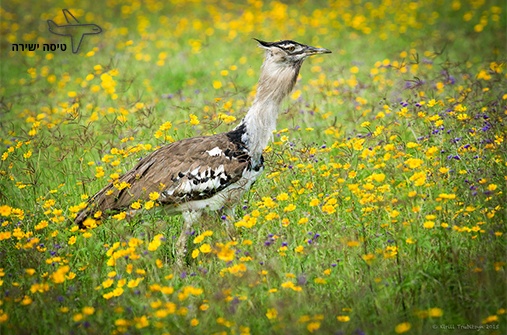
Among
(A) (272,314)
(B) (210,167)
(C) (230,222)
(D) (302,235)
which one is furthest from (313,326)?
(B) (210,167)

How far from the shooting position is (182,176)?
5.00m

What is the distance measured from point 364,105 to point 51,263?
404 centimetres

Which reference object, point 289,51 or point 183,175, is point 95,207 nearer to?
point 183,175

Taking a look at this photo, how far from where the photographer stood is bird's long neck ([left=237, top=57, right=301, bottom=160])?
527 centimetres

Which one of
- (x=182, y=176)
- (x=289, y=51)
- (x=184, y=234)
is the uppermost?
(x=289, y=51)

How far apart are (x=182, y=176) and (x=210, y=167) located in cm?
22

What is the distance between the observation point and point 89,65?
10.4 metres

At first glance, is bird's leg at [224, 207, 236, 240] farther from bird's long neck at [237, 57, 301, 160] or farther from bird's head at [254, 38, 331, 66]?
bird's head at [254, 38, 331, 66]

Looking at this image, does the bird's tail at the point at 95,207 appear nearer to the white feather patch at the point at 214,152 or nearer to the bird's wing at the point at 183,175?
the bird's wing at the point at 183,175

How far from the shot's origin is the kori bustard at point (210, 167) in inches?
197

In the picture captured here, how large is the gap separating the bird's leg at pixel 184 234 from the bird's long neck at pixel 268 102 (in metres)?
0.69

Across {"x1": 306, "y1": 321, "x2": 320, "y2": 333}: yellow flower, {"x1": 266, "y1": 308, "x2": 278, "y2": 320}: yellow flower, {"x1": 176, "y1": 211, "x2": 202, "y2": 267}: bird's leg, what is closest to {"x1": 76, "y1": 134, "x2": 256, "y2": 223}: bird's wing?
{"x1": 176, "y1": 211, "x2": 202, "y2": 267}: bird's leg

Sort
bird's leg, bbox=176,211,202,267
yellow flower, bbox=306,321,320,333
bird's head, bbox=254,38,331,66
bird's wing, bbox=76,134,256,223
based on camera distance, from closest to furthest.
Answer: yellow flower, bbox=306,321,320,333 → bird's leg, bbox=176,211,202,267 → bird's wing, bbox=76,134,256,223 → bird's head, bbox=254,38,331,66

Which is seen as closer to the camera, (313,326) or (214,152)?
(313,326)
